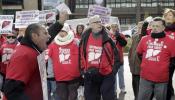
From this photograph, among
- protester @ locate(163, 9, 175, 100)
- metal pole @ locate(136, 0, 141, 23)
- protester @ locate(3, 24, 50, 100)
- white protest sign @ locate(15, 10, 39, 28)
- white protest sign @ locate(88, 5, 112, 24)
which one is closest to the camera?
protester @ locate(3, 24, 50, 100)

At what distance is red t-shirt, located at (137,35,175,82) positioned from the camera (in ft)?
25.4

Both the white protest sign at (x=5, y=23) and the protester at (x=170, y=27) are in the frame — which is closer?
the protester at (x=170, y=27)

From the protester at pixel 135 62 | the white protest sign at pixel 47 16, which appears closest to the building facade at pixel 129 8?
the white protest sign at pixel 47 16

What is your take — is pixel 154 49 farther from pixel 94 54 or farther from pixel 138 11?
pixel 138 11

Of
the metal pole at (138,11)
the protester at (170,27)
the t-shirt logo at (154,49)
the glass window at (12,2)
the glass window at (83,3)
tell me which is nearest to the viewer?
the t-shirt logo at (154,49)

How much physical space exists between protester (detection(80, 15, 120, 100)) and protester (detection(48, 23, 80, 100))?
0.35 meters

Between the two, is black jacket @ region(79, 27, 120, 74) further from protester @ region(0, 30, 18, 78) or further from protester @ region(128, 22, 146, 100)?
protester @ region(0, 30, 18, 78)

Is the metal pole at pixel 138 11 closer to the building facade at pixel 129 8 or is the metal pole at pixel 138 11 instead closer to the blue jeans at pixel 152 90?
the building facade at pixel 129 8

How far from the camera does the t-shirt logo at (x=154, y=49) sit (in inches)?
304

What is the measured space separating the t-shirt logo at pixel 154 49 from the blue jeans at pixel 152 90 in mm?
378

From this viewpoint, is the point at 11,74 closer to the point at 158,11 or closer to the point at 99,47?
the point at 99,47

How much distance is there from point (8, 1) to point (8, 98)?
51052 millimetres

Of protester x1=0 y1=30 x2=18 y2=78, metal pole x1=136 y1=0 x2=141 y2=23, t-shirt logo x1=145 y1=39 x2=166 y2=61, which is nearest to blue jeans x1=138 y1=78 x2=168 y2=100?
t-shirt logo x1=145 y1=39 x2=166 y2=61

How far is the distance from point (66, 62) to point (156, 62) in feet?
6.25
